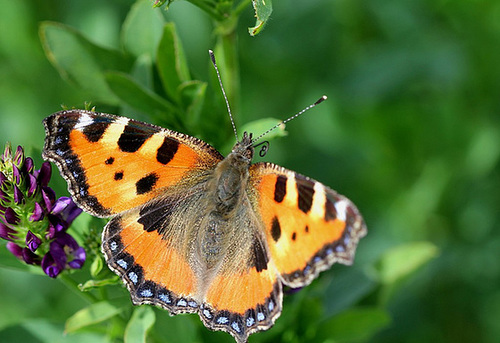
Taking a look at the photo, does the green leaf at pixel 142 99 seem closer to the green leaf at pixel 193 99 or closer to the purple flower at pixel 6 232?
the green leaf at pixel 193 99

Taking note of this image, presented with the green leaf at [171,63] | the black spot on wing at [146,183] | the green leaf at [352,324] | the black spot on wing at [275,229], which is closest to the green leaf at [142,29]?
the green leaf at [171,63]

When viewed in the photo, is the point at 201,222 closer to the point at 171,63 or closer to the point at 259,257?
the point at 259,257

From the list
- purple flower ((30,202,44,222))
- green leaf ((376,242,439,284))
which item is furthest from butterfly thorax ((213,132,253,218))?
green leaf ((376,242,439,284))

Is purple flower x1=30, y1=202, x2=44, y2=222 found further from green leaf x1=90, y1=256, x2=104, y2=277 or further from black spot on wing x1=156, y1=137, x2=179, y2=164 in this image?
black spot on wing x1=156, y1=137, x2=179, y2=164

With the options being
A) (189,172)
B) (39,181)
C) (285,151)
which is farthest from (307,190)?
(285,151)

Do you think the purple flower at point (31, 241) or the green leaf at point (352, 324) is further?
the green leaf at point (352, 324)

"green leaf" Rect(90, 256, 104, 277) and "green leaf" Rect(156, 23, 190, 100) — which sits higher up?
"green leaf" Rect(156, 23, 190, 100)

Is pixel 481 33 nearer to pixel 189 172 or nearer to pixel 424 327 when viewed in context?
pixel 424 327

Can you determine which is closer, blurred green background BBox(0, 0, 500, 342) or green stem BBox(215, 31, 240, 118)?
green stem BBox(215, 31, 240, 118)
